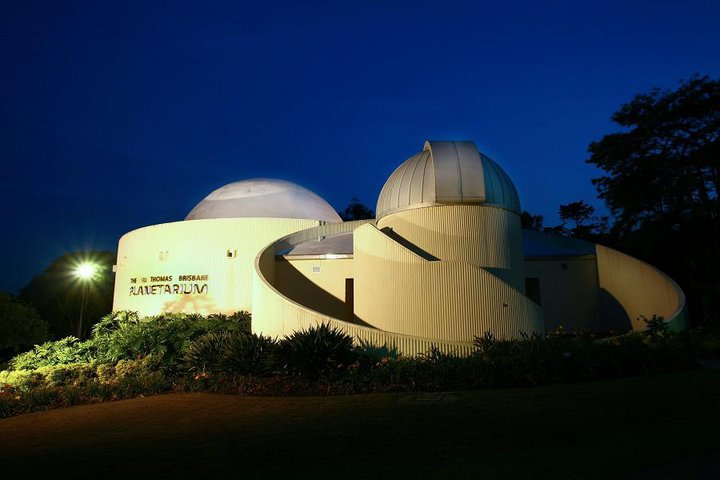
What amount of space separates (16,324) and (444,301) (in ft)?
66.9

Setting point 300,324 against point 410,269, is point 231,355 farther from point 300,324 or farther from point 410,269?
point 410,269

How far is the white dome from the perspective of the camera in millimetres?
24141

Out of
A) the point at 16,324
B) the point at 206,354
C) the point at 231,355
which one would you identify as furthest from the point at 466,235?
the point at 16,324

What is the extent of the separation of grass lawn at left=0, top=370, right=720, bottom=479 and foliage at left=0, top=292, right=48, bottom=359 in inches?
617

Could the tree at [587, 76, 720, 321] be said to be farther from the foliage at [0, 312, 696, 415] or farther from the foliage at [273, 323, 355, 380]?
the foliage at [273, 323, 355, 380]

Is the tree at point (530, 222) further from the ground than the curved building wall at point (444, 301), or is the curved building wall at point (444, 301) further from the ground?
the tree at point (530, 222)

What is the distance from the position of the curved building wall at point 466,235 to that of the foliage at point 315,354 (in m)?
5.01

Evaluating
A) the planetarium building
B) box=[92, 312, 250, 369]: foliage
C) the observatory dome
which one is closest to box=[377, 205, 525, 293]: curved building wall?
the planetarium building

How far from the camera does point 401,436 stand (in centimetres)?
680

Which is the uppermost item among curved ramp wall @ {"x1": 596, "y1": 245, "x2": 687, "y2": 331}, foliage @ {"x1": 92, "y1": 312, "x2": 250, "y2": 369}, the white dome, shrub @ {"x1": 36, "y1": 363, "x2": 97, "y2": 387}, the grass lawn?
the white dome

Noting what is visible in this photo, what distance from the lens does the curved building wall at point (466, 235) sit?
15234mm

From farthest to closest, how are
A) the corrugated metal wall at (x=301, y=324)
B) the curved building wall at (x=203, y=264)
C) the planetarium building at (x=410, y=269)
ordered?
the curved building wall at (x=203, y=264) → the planetarium building at (x=410, y=269) → the corrugated metal wall at (x=301, y=324)

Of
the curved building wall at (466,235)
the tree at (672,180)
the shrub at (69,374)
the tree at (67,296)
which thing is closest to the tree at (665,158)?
the tree at (672,180)

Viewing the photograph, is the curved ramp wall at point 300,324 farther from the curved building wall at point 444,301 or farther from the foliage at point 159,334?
the foliage at point 159,334
